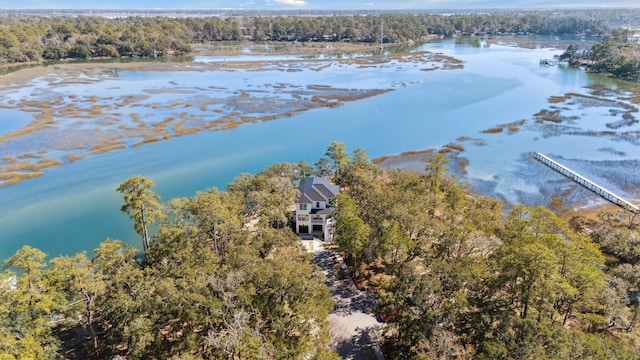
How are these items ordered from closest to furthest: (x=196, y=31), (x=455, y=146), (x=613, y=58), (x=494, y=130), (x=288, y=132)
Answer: (x=455, y=146), (x=494, y=130), (x=288, y=132), (x=613, y=58), (x=196, y=31)

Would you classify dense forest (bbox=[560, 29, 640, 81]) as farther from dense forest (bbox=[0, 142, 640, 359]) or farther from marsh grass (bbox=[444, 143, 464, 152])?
dense forest (bbox=[0, 142, 640, 359])

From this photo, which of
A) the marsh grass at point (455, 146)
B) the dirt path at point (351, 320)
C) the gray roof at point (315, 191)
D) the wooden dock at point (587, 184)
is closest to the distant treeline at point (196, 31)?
the marsh grass at point (455, 146)

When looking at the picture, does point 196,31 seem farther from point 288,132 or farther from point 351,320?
point 351,320

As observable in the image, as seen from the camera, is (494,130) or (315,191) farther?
(494,130)

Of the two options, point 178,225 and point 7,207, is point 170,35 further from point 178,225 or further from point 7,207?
point 178,225

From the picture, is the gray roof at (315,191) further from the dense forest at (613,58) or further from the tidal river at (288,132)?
the dense forest at (613,58)

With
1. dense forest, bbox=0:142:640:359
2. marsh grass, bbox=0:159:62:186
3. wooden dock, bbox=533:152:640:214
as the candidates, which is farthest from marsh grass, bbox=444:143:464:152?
marsh grass, bbox=0:159:62:186

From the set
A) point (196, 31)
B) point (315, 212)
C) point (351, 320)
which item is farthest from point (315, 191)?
point (196, 31)
